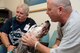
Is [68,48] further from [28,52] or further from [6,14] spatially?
[6,14]

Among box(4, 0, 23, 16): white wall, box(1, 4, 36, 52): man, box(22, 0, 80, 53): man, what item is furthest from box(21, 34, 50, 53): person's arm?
box(4, 0, 23, 16): white wall

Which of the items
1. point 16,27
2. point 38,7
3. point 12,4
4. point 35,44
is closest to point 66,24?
point 35,44

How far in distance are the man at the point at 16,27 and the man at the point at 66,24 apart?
1068 mm

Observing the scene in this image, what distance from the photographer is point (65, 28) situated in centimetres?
162

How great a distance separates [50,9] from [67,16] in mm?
166

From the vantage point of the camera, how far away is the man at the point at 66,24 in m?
1.54

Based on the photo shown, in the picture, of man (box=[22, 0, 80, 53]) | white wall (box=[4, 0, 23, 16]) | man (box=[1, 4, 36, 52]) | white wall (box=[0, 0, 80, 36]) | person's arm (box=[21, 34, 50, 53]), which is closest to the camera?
man (box=[22, 0, 80, 53])

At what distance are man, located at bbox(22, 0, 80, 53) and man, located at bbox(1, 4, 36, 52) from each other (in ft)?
3.50

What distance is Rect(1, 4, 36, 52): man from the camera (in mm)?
2781

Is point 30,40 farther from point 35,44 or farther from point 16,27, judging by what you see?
point 16,27

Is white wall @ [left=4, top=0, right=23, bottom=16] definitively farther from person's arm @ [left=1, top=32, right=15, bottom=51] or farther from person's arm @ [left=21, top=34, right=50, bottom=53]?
person's arm @ [left=21, top=34, right=50, bottom=53]

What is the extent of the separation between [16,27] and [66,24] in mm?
1398

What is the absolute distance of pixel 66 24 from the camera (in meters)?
1.61

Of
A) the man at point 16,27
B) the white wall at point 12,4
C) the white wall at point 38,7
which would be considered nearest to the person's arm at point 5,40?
the man at point 16,27
